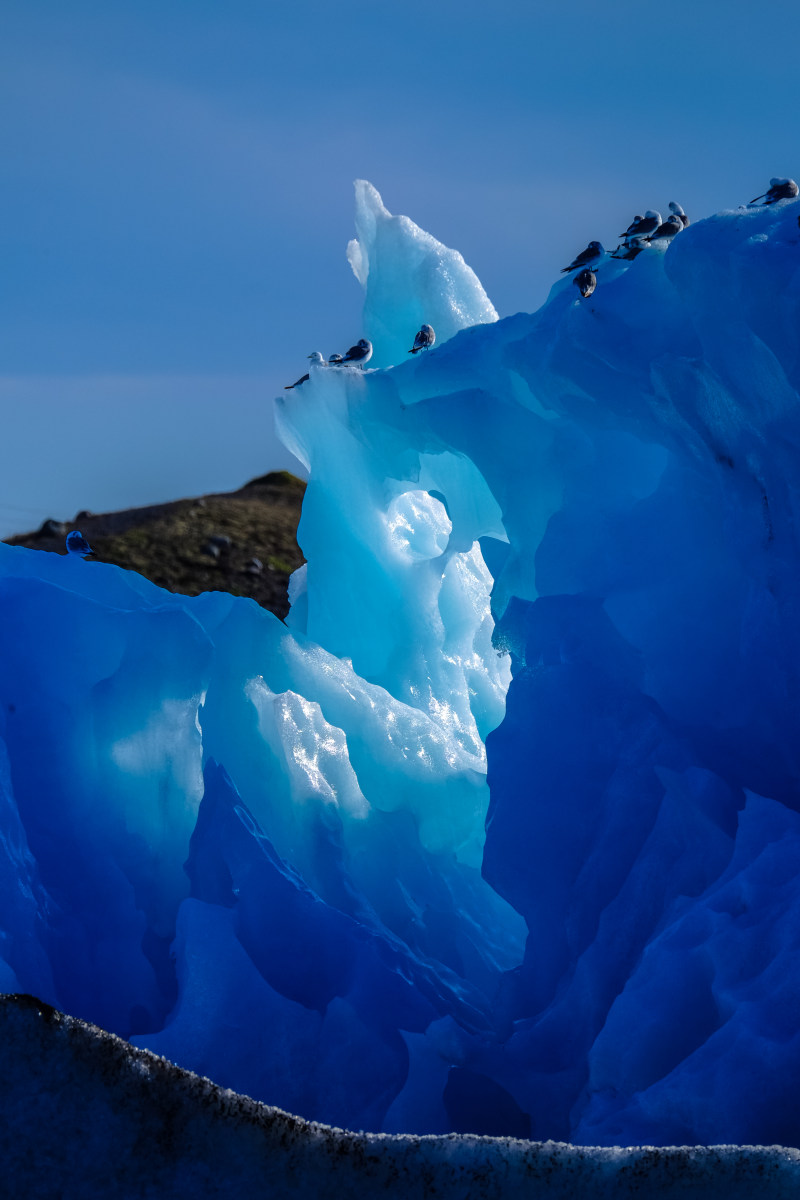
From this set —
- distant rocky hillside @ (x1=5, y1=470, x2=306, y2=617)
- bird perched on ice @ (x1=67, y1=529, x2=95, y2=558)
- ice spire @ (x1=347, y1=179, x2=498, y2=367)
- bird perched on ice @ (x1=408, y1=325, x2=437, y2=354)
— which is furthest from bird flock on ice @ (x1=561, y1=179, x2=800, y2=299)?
distant rocky hillside @ (x1=5, y1=470, x2=306, y2=617)

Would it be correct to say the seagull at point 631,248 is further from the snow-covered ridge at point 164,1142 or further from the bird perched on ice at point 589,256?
the snow-covered ridge at point 164,1142

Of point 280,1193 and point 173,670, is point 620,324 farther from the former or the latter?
point 280,1193

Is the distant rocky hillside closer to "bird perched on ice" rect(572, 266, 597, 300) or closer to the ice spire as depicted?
the ice spire

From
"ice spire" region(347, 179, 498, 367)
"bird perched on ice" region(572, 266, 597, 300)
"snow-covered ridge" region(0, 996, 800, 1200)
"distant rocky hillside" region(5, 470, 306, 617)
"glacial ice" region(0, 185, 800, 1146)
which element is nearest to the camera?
"snow-covered ridge" region(0, 996, 800, 1200)

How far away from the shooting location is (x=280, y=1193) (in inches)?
128

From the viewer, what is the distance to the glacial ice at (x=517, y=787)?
15.3ft

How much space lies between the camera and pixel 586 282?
230 inches

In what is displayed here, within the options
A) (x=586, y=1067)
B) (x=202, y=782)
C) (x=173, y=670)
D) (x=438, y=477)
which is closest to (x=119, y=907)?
(x=202, y=782)

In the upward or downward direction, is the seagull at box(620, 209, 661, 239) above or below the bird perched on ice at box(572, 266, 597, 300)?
above

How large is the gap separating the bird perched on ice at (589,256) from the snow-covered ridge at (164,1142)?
4361 millimetres

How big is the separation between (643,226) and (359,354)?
2207 millimetres

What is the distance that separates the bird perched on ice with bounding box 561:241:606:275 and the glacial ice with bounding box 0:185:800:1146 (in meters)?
0.16

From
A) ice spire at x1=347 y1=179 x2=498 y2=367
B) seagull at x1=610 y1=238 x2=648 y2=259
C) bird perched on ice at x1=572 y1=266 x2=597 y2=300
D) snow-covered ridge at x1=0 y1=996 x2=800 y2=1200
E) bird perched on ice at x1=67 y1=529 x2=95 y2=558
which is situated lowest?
snow-covered ridge at x1=0 y1=996 x2=800 y2=1200

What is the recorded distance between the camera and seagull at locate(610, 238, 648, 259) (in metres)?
5.94
